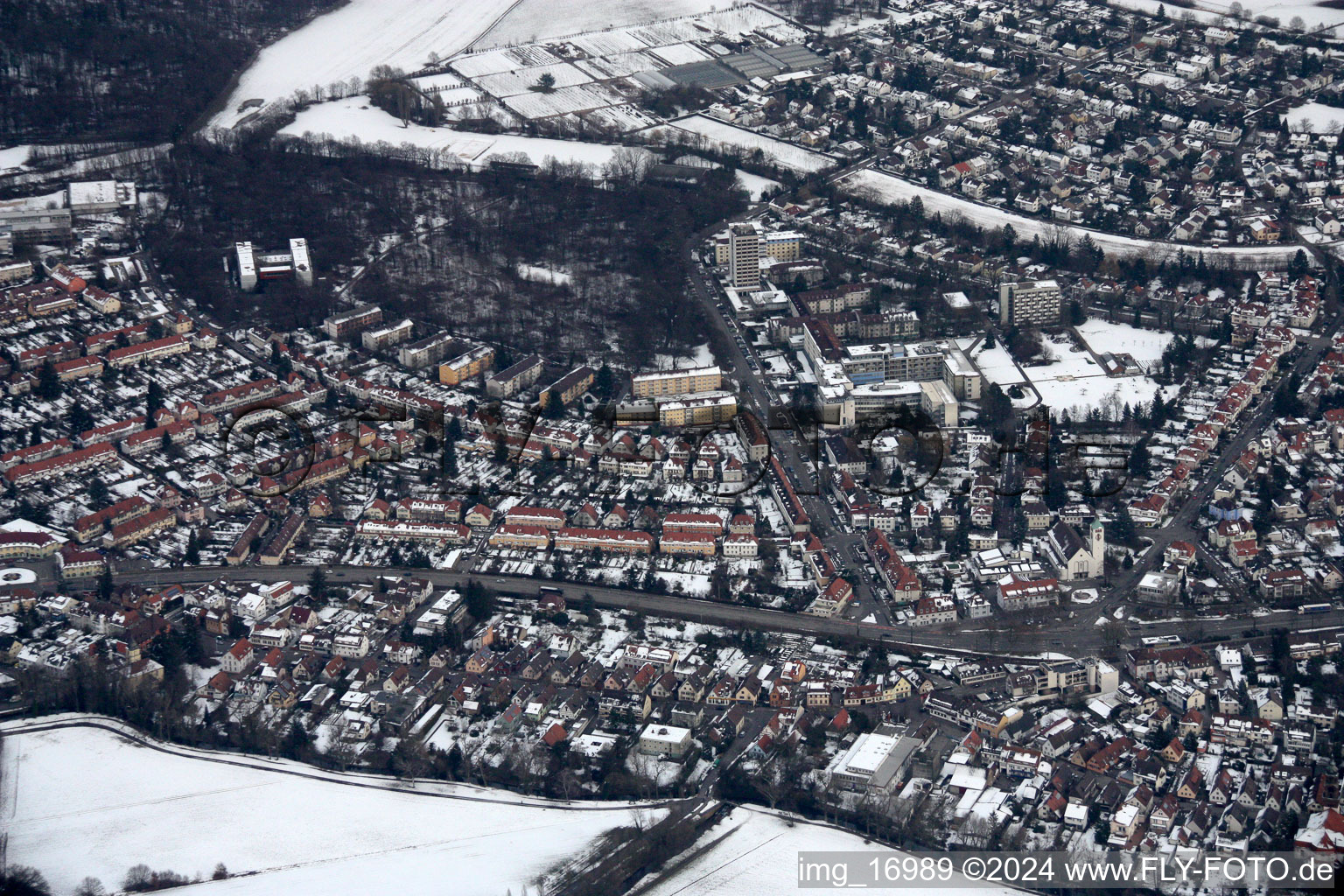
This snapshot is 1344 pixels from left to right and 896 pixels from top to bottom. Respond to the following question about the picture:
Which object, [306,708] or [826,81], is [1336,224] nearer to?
[826,81]

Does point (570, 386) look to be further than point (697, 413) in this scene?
Yes

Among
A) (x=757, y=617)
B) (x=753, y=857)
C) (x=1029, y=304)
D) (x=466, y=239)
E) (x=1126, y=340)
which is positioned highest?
(x=1029, y=304)

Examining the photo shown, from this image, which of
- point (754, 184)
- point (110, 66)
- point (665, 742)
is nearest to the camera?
point (665, 742)

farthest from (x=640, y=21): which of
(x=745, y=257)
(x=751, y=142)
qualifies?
(x=745, y=257)

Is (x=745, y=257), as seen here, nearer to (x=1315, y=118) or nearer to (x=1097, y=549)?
(x=1097, y=549)

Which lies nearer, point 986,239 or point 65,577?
point 65,577

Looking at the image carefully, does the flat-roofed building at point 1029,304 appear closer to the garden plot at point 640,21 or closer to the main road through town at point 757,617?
the main road through town at point 757,617

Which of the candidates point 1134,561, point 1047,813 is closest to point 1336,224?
point 1134,561
